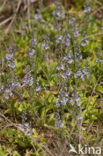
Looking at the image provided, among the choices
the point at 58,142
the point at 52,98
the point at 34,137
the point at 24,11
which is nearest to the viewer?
the point at 58,142

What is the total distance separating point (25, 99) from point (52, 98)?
48cm

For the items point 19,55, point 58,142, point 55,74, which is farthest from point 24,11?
point 58,142

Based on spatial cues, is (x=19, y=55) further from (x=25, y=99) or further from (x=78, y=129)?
(x=78, y=129)

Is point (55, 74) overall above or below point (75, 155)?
above

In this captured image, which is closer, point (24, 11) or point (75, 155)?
point (75, 155)

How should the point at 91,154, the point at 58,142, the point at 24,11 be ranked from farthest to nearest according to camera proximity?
the point at 24,11
the point at 58,142
the point at 91,154

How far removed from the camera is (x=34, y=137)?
303 centimetres

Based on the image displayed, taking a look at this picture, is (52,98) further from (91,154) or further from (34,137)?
(91,154)

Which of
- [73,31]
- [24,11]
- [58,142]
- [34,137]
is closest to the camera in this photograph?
[58,142]

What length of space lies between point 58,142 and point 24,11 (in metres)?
3.82

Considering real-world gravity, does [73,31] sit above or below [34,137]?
above

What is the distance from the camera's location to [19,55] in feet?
14.5

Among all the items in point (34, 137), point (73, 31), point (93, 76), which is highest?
point (73, 31)

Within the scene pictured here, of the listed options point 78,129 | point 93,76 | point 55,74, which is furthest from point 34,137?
point 93,76
